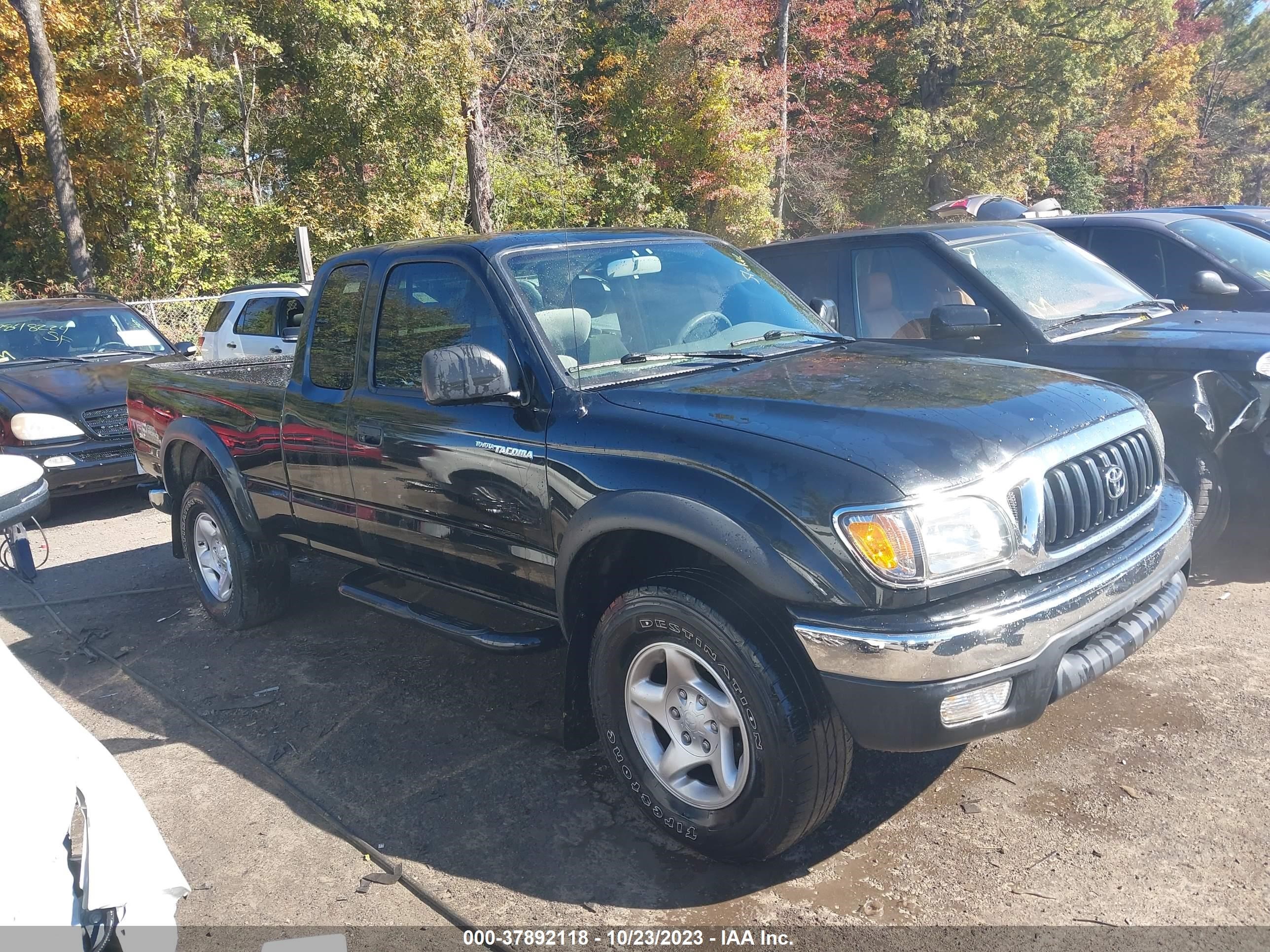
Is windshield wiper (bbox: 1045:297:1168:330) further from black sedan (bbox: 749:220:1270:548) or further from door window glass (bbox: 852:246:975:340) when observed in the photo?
door window glass (bbox: 852:246:975:340)

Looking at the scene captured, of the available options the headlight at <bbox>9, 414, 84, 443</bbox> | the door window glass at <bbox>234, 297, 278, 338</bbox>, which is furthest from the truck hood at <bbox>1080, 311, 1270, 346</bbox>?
the door window glass at <bbox>234, 297, 278, 338</bbox>

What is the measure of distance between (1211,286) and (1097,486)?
12.9 feet

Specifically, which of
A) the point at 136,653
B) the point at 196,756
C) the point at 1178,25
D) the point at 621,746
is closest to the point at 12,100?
the point at 136,653

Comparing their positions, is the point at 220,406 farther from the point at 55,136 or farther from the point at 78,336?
the point at 55,136

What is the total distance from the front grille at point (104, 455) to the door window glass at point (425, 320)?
501cm

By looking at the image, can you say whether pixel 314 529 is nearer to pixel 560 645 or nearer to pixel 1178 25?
pixel 560 645

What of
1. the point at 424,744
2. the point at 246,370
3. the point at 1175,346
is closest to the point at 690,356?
the point at 424,744

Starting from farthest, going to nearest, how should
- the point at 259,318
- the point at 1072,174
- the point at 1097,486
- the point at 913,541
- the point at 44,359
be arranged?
the point at 1072,174 → the point at 259,318 → the point at 44,359 → the point at 1097,486 → the point at 913,541

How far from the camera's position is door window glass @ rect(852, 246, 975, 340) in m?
5.84

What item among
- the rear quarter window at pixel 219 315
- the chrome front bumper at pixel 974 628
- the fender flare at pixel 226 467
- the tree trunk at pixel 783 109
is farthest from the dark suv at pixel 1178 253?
the tree trunk at pixel 783 109

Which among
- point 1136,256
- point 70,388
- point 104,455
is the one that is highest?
point 1136,256

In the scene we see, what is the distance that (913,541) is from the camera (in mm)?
2607

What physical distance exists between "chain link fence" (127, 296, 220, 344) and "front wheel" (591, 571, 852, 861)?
1526 centimetres

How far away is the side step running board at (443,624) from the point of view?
11.9 ft
